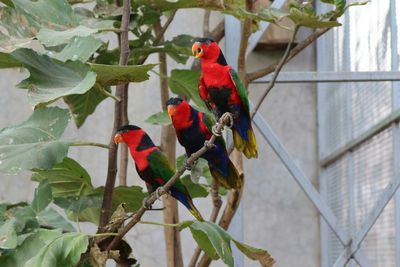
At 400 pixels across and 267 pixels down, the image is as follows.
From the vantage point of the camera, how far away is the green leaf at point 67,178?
5.97 ft

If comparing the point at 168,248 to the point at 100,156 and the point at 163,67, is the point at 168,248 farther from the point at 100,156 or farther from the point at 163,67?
the point at 100,156

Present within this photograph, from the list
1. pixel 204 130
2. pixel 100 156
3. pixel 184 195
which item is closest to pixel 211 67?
pixel 204 130

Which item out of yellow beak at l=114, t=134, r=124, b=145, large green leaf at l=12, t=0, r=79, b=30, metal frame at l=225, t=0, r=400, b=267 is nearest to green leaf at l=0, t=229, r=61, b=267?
→ yellow beak at l=114, t=134, r=124, b=145

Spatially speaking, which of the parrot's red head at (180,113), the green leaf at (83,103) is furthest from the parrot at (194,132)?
the green leaf at (83,103)

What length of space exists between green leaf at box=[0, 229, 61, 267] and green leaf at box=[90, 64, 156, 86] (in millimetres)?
333

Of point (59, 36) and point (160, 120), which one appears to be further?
point (160, 120)

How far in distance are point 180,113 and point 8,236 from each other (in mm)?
425

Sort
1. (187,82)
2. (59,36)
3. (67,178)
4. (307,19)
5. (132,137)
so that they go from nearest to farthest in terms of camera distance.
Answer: (59,36) → (132,137) → (307,19) → (67,178) → (187,82)

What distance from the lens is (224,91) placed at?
1574 mm

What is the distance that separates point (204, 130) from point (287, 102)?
2090mm

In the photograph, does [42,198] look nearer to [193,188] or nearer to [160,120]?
[160,120]

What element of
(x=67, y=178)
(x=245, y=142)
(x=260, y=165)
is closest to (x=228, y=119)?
(x=245, y=142)

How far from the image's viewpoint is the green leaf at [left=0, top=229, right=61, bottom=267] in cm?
155

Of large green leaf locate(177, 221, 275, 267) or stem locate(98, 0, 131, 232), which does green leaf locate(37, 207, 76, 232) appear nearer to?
stem locate(98, 0, 131, 232)
